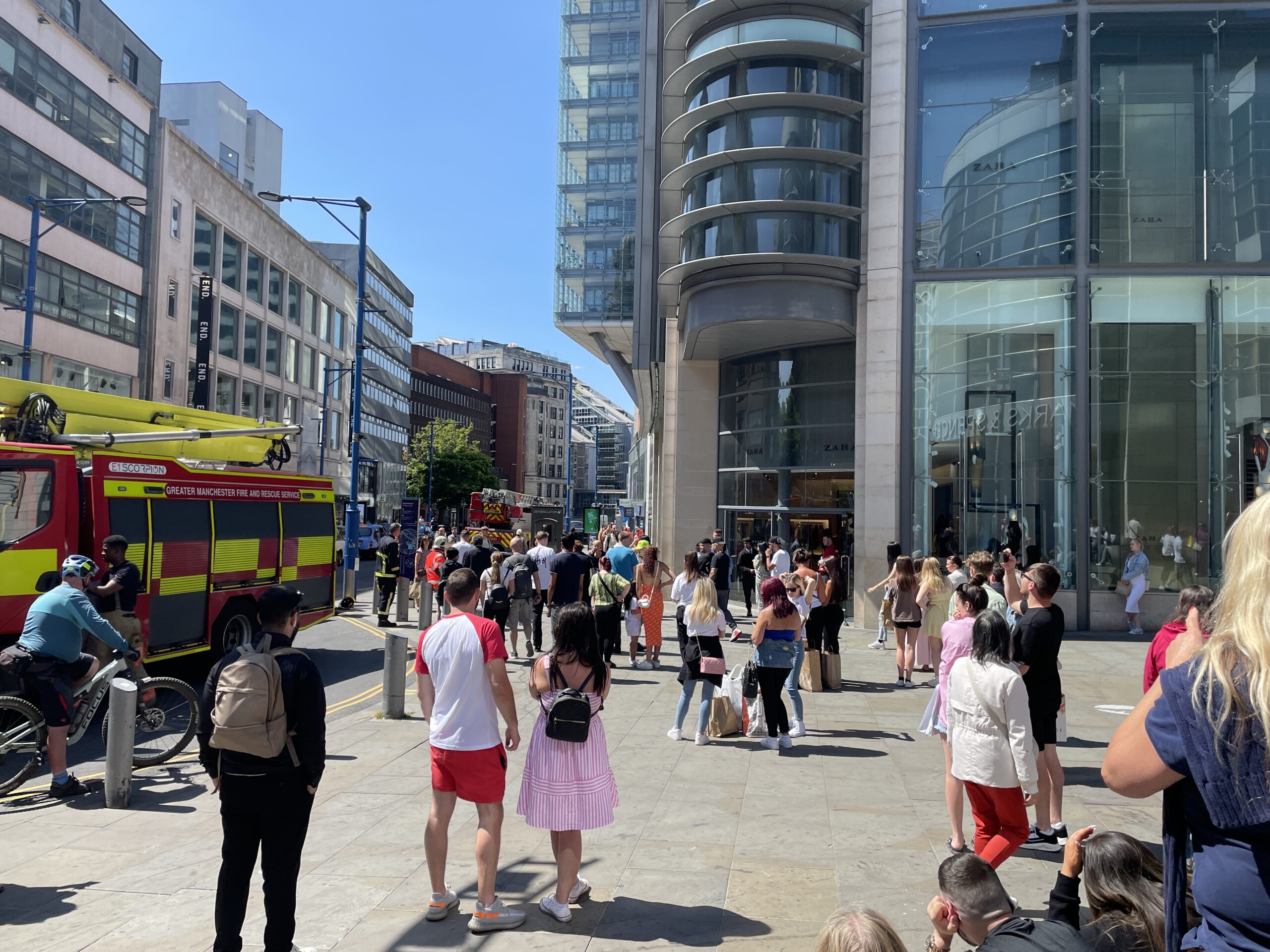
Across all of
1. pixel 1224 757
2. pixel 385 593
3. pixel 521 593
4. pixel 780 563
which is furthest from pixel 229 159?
pixel 1224 757

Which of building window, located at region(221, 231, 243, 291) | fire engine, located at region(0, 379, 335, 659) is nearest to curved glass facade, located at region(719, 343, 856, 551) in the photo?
fire engine, located at region(0, 379, 335, 659)

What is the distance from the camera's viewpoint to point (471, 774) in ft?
16.8

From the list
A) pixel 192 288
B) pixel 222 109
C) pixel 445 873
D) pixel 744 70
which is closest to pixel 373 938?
pixel 445 873

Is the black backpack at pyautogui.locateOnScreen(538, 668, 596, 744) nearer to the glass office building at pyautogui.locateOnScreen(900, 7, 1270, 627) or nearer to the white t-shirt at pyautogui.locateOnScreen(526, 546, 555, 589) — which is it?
the white t-shirt at pyautogui.locateOnScreen(526, 546, 555, 589)

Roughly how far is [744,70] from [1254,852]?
23492 millimetres

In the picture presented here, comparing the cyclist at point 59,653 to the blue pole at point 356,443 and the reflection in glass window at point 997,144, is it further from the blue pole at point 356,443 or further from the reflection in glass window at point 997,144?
the reflection in glass window at point 997,144

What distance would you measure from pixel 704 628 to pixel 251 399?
46.8 metres

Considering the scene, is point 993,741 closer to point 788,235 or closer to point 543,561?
point 543,561

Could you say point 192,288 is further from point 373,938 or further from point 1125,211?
point 373,938

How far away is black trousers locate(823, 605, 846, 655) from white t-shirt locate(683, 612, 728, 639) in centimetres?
356

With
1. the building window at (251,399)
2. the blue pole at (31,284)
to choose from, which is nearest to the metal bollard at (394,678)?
the blue pole at (31,284)

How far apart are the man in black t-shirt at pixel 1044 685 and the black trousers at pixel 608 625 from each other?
651cm

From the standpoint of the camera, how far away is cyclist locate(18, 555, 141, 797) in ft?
25.1

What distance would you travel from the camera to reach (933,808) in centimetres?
738
